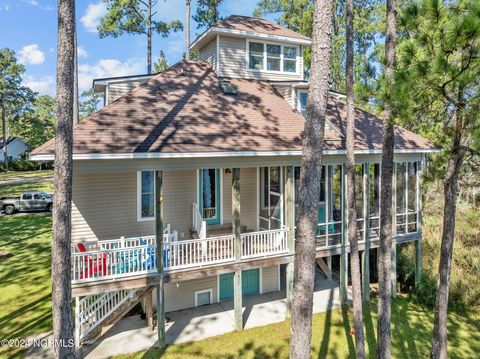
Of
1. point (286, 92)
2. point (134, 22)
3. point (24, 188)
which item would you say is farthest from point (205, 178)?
point (24, 188)

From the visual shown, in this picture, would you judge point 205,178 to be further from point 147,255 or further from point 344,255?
point 344,255

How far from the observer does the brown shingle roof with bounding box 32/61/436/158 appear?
848 centimetres

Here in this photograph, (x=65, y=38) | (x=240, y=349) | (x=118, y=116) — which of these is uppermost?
(x=65, y=38)

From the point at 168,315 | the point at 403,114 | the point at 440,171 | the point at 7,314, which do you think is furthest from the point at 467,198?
the point at 7,314

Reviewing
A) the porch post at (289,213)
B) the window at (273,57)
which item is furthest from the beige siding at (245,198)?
the window at (273,57)

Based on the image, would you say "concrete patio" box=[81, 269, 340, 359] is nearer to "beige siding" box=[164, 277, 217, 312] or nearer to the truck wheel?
"beige siding" box=[164, 277, 217, 312]

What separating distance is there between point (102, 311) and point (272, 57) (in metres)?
11.9

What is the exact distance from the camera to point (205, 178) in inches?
466

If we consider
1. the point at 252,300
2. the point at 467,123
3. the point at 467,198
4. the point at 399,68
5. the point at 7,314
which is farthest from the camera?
the point at 467,198

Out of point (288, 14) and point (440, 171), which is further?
point (288, 14)

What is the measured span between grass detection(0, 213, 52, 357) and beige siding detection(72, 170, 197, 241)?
10.3ft

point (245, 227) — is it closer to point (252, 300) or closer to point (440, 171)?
point (252, 300)

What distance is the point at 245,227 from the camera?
12.1 meters

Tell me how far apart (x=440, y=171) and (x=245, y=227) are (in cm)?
651
